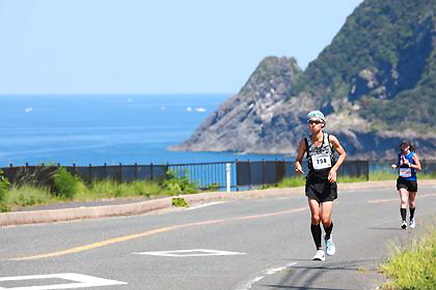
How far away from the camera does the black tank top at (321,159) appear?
14414mm

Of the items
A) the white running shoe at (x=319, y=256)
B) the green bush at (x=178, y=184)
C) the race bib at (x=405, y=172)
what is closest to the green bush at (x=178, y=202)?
the green bush at (x=178, y=184)

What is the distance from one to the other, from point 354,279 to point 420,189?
25.4 metres

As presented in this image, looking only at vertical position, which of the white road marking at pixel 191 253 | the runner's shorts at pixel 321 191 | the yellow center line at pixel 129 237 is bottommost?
the white road marking at pixel 191 253

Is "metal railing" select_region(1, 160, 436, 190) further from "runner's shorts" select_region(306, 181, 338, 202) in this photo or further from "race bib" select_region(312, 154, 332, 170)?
"race bib" select_region(312, 154, 332, 170)

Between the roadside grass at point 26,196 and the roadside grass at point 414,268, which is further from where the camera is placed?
the roadside grass at point 26,196

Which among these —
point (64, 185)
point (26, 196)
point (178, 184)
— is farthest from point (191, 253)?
point (178, 184)

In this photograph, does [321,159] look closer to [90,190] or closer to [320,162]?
[320,162]

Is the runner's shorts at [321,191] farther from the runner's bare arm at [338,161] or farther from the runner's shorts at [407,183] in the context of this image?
the runner's shorts at [407,183]

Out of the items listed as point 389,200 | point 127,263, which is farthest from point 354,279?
point 389,200

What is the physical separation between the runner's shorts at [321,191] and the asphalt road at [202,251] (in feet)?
2.69

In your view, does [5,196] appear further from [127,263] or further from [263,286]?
[263,286]

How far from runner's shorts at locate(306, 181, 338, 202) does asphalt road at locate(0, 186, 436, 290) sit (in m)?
0.82

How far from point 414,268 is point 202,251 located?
5.01 metres

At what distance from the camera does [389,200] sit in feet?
100
